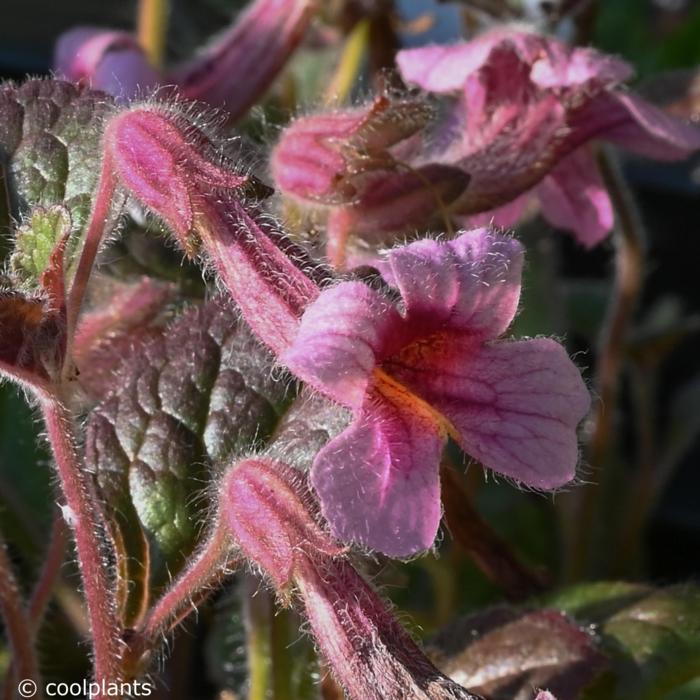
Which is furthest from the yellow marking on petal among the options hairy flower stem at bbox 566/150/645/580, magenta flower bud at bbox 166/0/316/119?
magenta flower bud at bbox 166/0/316/119

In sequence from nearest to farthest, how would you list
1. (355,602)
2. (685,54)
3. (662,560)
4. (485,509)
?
(355,602) → (485,509) → (662,560) → (685,54)

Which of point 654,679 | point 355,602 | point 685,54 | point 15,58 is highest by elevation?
point 15,58

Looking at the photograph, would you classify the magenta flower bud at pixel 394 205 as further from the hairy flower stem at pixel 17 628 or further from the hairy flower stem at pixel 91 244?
the hairy flower stem at pixel 17 628

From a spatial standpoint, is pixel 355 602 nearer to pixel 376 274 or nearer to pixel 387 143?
pixel 376 274

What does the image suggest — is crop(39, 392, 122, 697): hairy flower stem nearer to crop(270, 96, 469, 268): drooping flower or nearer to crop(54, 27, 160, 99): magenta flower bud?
crop(270, 96, 469, 268): drooping flower

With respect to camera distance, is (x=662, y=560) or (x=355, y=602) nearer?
(x=355, y=602)

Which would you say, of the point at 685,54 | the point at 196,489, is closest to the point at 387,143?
the point at 196,489

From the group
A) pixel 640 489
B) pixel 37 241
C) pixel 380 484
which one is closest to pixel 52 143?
pixel 37 241
